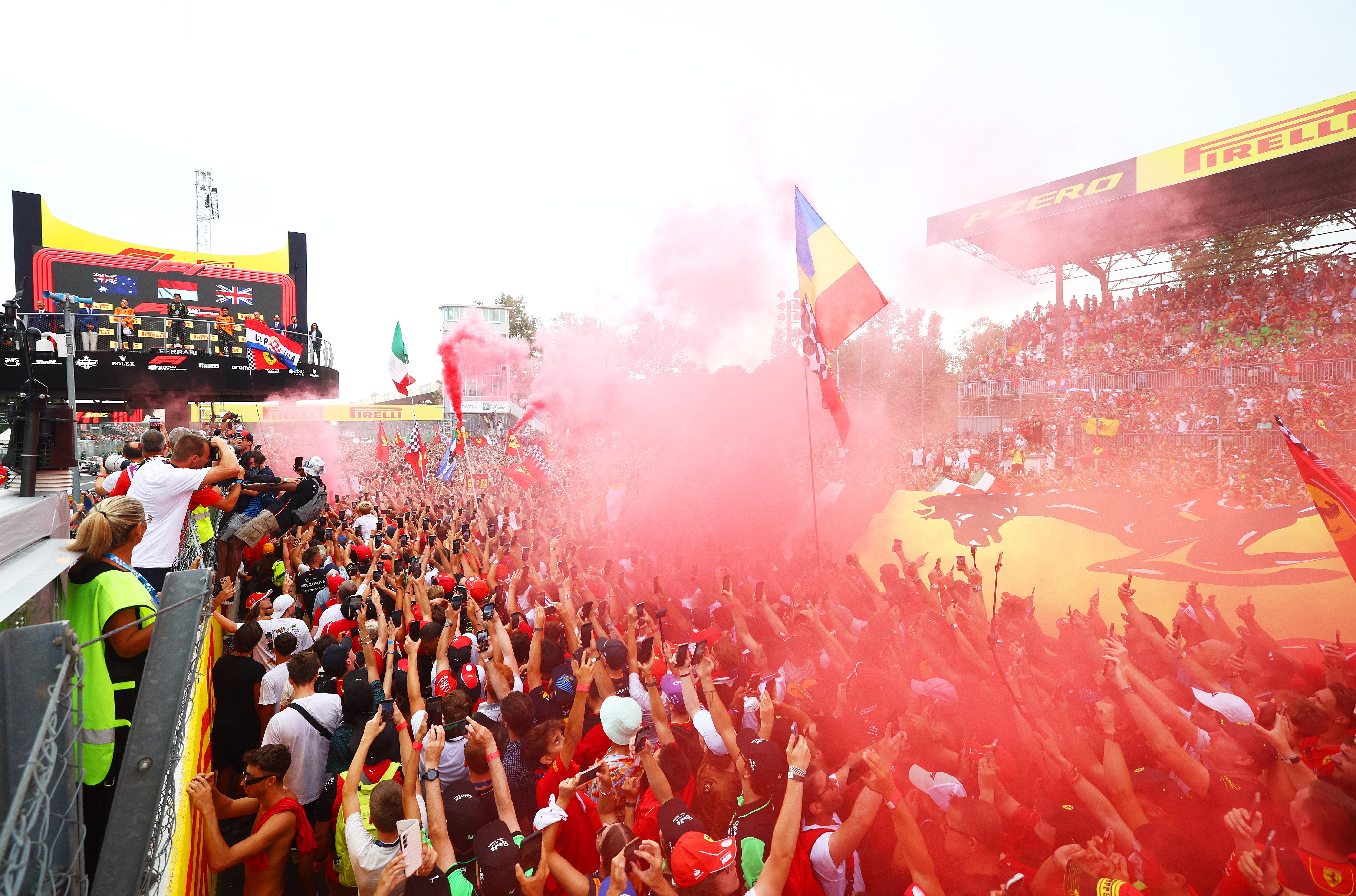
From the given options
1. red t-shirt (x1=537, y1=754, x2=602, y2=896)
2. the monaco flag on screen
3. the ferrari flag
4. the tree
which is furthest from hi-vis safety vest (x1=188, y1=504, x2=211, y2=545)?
the tree

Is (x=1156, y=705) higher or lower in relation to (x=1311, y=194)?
lower

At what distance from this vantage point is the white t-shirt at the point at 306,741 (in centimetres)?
379

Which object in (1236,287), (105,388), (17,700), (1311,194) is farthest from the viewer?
(1236,287)

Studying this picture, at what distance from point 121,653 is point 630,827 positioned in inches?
90.3

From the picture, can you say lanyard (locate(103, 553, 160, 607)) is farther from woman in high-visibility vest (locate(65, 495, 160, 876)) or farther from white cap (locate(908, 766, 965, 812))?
white cap (locate(908, 766, 965, 812))

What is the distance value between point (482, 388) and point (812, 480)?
113ft

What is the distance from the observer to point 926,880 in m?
2.68

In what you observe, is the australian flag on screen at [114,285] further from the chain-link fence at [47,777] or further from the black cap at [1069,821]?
the black cap at [1069,821]

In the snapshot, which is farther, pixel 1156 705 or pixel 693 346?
pixel 693 346

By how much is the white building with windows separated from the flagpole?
2399cm

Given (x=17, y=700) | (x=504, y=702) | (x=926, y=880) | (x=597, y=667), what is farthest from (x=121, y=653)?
(x=926, y=880)

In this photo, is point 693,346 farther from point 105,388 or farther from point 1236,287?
point 1236,287

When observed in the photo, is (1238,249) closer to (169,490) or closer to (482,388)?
(169,490)

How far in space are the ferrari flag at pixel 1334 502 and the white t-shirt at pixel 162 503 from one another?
690cm
